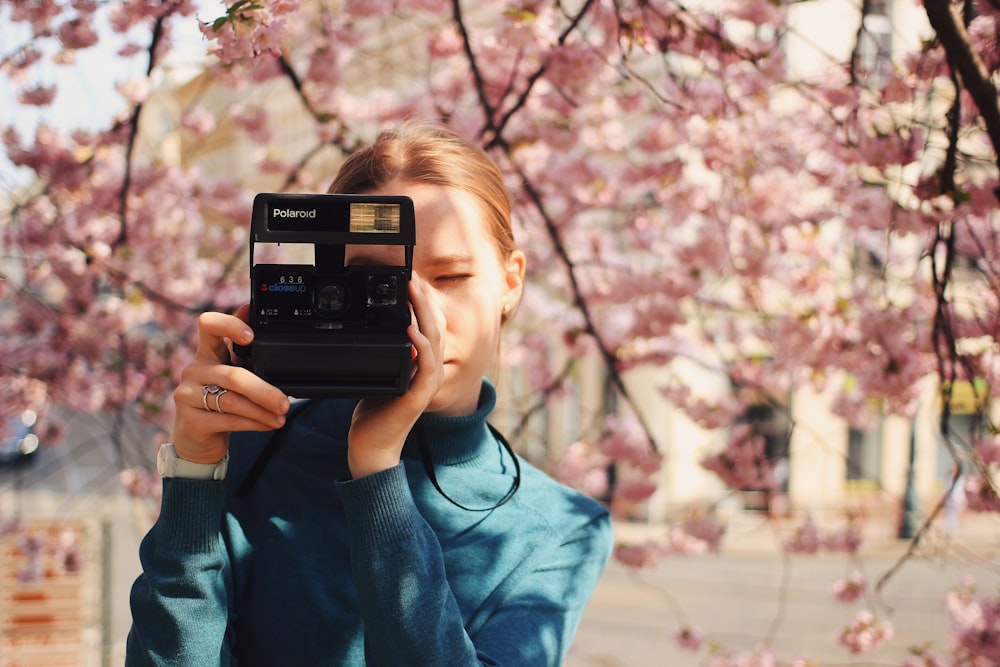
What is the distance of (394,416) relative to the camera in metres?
1.19

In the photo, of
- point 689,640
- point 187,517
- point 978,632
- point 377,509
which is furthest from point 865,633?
point 187,517

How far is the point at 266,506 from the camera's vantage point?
1.36 metres

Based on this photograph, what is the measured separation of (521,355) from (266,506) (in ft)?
17.3

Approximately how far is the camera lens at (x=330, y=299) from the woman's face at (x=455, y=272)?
0.34 feet

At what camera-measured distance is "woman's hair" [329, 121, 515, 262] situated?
1431 mm

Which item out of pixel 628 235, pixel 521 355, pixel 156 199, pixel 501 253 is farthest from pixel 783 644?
pixel 501 253

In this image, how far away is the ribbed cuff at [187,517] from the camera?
118 centimetres

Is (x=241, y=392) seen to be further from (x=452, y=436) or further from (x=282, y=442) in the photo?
(x=452, y=436)

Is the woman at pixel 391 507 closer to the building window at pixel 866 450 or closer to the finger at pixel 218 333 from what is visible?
the finger at pixel 218 333

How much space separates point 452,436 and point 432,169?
388 millimetres

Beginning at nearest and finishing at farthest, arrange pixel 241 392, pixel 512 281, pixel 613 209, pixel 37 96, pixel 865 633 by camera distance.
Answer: pixel 241 392, pixel 512 281, pixel 865 633, pixel 37 96, pixel 613 209

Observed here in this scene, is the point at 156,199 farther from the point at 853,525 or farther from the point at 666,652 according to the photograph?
the point at 666,652

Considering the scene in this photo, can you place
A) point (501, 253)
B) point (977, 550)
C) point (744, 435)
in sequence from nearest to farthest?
1. point (501, 253)
2. point (744, 435)
3. point (977, 550)

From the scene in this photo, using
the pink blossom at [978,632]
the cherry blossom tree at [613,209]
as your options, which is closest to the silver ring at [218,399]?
the cherry blossom tree at [613,209]
